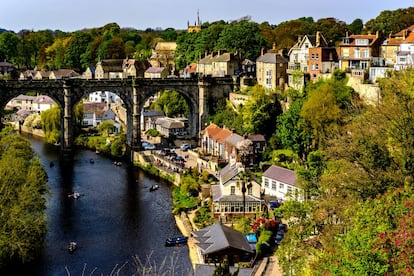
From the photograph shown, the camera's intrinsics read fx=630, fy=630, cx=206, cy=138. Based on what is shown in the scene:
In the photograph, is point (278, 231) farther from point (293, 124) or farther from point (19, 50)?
point (19, 50)

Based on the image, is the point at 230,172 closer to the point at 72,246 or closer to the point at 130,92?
the point at 72,246

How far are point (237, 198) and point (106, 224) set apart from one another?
28.7ft

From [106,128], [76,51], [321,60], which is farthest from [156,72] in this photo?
[321,60]

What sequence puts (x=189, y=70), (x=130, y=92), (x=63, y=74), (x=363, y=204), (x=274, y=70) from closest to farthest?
(x=363, y=204) < (x=274, y=70) < (x=130, y=92) < (x=189, y=70) < (x=63, y=74)

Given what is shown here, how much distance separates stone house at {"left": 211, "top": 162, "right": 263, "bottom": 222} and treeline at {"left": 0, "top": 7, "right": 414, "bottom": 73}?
27432mm

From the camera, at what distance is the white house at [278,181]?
41.8 meters

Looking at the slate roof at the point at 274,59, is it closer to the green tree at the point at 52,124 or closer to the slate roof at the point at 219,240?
the green tree at the point at 52,124

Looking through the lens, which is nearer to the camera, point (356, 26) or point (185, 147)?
point (185, 147)

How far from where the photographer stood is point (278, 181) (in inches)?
1687

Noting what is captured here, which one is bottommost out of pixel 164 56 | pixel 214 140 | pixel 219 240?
pixel 219 240

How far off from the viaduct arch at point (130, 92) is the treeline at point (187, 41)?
10172 millimetres

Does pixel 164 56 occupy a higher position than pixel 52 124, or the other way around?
pixel 164 56

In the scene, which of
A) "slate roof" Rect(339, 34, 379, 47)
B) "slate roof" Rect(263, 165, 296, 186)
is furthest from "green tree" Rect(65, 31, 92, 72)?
"slate roof" Rect(263, 165, 296, 186)

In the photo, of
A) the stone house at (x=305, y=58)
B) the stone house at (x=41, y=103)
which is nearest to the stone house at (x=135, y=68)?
the stone house at (x=41, y=103)
